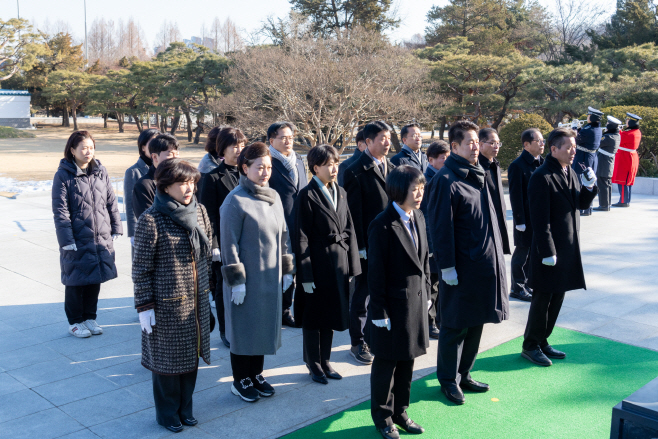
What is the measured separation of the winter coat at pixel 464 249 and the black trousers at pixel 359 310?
862 millimetres

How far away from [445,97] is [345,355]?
2155 cm

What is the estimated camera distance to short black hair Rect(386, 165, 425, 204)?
3010 mm

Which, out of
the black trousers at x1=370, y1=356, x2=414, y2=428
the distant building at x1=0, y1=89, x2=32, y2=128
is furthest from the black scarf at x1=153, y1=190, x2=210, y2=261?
the distant building at x1=0, y1=89, x2=32, y2=128

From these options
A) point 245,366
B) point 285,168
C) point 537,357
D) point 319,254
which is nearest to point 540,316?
point 537,357

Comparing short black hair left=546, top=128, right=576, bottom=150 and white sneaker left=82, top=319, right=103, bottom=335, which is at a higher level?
short black hair left=546, top=128, right=576, bottom=150

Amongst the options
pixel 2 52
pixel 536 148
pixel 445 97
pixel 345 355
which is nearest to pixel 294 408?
pixel 345 355

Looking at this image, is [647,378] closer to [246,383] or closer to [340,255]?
[340,255]

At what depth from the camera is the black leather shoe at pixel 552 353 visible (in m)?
4.24

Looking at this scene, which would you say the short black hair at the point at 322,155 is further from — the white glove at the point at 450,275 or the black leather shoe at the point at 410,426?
the black leather shoe at the point at 410,426

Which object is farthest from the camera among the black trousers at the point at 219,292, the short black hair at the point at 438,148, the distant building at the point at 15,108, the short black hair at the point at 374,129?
the distant building at the point at 15,108

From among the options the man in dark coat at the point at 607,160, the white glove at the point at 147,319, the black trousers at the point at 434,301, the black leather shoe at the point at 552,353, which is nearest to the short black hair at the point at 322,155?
the white glove at the point at 147,319

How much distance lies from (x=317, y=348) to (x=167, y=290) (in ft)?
4.00

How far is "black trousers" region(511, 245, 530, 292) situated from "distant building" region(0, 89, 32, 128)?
45.5 m

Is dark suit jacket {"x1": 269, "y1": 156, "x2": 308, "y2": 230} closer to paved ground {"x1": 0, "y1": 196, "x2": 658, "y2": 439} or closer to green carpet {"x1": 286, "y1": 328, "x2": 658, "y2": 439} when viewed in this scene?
paved ground {"x1": 0, "y1": 196, "x2": 658, "y2": 439}
